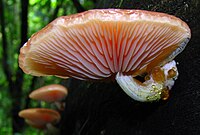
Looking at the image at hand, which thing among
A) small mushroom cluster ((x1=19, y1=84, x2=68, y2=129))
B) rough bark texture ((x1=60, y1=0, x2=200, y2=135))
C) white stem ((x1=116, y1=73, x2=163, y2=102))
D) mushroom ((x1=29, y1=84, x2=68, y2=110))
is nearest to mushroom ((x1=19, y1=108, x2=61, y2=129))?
small mushroom cluster ((x1=19, y1=84, x2=68, y2=129))

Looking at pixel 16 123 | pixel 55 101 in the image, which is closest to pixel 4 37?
pixel 16 123

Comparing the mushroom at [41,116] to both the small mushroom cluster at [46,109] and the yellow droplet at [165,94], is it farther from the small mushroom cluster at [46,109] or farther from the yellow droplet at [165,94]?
the yellow droplet at [165,94]

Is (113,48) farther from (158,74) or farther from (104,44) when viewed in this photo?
(158,74)

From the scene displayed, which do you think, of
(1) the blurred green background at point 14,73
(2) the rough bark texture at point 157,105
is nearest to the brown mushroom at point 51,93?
(2) the rough bark texture at point 157,105

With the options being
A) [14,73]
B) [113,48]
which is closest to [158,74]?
[113,48]

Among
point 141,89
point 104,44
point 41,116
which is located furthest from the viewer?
point 41,116

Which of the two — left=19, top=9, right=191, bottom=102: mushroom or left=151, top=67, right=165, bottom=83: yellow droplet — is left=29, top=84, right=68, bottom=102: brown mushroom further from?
left=151, top=67, right=165, bottom=83: yellow droplet

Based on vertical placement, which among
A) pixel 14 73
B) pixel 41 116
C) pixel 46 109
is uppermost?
pixel 46 109
